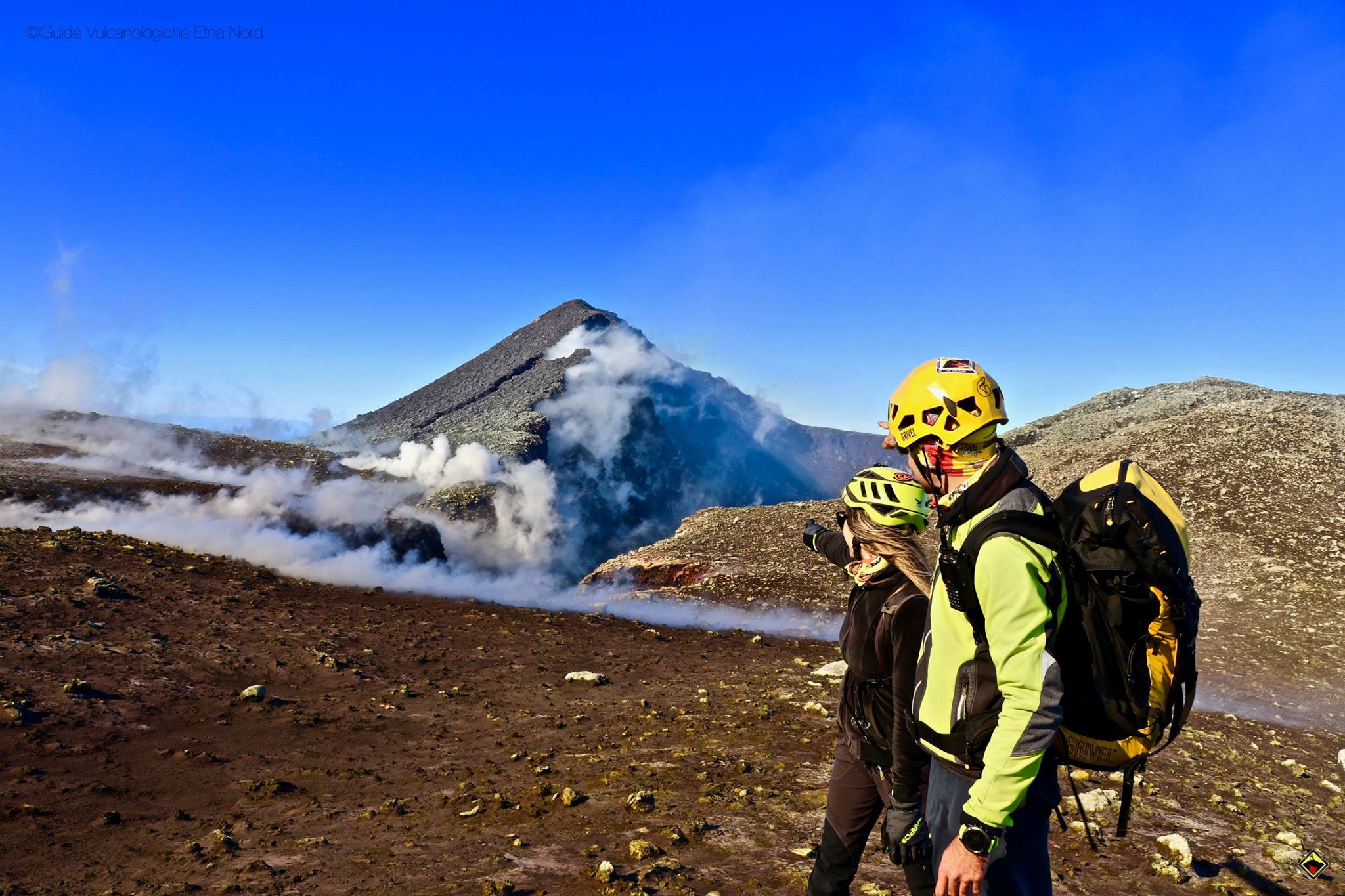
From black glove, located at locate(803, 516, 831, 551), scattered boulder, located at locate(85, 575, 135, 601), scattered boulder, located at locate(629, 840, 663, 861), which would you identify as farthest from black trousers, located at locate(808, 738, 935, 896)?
scattered boulder, located at locate(85, 575, 135, 601)

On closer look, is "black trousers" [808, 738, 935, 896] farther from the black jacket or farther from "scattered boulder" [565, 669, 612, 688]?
"scattered boulder" [565, 669, 612, 688]

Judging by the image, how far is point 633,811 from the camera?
5.59m

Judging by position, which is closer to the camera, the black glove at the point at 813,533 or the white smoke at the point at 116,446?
the black glove at the point at 813,533

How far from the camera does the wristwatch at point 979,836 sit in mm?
2180

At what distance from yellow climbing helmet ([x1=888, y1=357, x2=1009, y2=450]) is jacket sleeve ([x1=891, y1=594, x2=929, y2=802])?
78 cm

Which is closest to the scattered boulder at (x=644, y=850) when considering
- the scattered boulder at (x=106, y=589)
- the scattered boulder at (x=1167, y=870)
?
the scattered boulder at (x=1167, y=870)

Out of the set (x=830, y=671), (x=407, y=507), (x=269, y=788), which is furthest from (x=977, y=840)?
(x=407, y=507)

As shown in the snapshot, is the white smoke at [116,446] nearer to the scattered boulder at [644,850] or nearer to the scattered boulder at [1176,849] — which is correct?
the scattered boulder at [644,850]

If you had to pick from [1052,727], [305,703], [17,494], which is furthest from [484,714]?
[17,494]

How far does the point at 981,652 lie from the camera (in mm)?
2344

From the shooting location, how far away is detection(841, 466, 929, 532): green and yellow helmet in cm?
333

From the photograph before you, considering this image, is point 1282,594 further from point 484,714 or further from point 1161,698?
point 1161,698

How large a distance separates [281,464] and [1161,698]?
39.4m

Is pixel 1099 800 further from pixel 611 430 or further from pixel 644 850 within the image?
pixel 611 430
